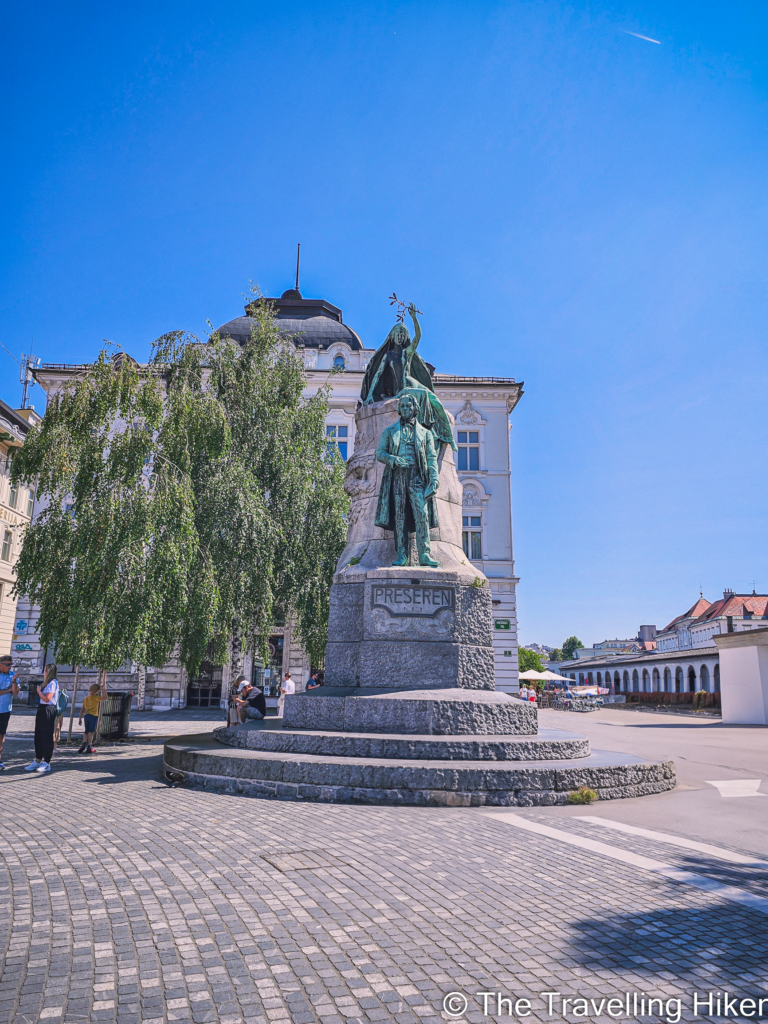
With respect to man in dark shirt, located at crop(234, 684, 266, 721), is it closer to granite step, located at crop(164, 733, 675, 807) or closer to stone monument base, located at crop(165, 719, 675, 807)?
stone monument base, located at crop(165, 719, 675, 807)

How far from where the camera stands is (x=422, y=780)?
648 centimetres

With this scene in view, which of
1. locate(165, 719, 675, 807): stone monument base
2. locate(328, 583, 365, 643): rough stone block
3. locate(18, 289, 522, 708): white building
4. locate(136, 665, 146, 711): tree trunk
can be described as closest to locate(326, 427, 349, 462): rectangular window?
locate(18, 289, 522, 708): white building

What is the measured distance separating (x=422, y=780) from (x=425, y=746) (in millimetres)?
630

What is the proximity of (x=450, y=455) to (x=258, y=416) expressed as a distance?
855 cm

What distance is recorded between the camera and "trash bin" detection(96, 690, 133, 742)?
1358 cm

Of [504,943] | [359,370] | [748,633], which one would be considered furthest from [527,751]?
[359,370]

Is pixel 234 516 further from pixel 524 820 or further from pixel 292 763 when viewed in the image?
pixel 524 820

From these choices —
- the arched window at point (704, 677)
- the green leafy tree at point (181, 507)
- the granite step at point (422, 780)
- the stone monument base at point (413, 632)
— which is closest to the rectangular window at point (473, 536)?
the green leafy tree at point (181, 507)

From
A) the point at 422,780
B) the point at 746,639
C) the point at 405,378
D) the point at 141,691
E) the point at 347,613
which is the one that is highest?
the point at 405,378

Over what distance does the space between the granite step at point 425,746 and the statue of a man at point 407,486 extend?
8.59 ft

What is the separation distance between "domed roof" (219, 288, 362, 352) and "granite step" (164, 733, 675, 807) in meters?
28.0

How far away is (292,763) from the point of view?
6.84 metres

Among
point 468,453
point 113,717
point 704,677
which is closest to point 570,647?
point 704,677

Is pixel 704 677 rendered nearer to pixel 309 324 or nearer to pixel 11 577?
pixel 309 324
